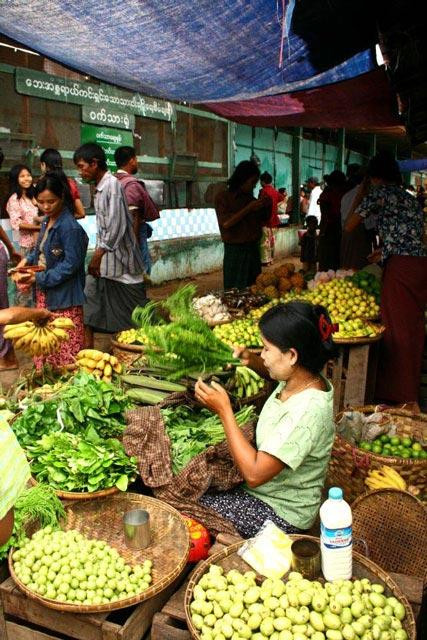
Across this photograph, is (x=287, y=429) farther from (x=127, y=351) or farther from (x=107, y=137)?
(x=107, y=137)

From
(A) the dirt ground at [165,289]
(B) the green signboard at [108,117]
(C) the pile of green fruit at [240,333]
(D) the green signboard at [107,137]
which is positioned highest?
(B) the green signboard at [108,117]

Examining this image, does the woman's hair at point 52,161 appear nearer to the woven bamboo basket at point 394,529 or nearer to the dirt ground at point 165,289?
the dirt ground at point 165,289

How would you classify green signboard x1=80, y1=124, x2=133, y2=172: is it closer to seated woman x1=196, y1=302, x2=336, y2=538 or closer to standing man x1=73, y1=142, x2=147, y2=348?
standing man x1=73, y1=142, x2=147, y2=348

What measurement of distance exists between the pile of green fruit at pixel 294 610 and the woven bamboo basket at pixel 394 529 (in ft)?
2.39

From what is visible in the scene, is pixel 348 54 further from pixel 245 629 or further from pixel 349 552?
pixel 245 629

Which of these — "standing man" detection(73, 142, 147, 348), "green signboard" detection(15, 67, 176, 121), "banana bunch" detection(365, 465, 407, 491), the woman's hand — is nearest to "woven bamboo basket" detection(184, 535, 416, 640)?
the woman's hand

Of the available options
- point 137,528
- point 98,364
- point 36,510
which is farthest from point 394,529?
point 98,364

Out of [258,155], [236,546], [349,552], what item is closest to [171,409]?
[236,546]

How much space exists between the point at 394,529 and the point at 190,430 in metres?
1.18

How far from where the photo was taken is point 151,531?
8.85 ft

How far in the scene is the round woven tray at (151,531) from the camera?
2354 millimetres

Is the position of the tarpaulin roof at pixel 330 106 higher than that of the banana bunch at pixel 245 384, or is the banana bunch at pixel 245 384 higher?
the tarpaulin roof at pixel 330 106

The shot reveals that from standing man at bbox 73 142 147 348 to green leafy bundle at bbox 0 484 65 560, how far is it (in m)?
2.89

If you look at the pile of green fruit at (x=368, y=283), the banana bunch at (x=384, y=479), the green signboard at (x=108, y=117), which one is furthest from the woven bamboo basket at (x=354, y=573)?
the green signboard at (x=108, y=117)
